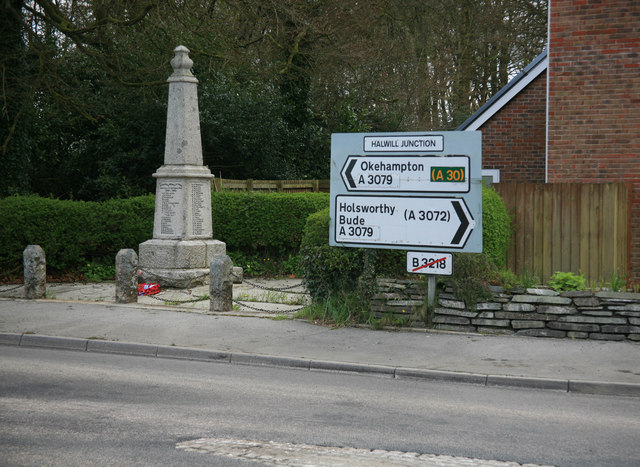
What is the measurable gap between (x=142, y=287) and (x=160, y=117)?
11.2 m

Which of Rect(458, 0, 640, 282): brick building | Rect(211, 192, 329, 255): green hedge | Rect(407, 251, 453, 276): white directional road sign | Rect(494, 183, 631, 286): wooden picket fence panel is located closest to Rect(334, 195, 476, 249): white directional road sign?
Rect(407, 251, 453, 276): white directional road sign

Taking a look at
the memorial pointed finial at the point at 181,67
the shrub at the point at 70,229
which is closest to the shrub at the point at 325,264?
the memorial pointed finial at the point at 181,67

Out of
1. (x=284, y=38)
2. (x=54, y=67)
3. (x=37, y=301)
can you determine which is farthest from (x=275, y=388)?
(x=284, y=38)

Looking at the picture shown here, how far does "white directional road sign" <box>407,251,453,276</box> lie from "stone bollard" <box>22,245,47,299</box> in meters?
6.53

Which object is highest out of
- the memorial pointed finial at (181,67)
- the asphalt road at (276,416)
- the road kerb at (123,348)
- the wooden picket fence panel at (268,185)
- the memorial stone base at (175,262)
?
the memorial pointed finial at (181,67)

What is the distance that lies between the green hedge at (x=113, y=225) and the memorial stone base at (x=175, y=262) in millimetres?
1863

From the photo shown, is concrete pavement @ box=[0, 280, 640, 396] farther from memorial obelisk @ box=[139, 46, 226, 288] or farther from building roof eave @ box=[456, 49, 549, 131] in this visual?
building roof eave @ box=[456, 49, 549, 131]

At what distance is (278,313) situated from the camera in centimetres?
1164

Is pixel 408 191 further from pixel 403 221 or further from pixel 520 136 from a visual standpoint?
pixel 520 136

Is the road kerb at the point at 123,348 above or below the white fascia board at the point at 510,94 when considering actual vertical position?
below

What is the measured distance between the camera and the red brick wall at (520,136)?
17656 mm

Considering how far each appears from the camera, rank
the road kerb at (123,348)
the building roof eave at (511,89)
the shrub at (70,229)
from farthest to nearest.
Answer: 1. the building roof eave at (511,89)
2. the shrub at (70,229)
3. the road kerb at (123,348)

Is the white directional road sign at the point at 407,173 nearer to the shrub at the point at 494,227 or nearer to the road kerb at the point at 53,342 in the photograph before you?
the shrub at the point at 494,227

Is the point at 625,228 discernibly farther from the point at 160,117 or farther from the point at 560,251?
the point at 160,117
